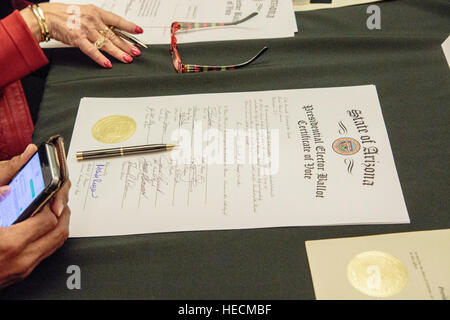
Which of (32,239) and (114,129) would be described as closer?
(32,239)

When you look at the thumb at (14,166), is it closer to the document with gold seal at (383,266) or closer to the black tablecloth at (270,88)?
the black tablecloth at (270,88)

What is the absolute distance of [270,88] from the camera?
0.73m

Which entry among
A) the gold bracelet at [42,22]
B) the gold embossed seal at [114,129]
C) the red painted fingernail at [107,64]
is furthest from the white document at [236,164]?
the gold bracelet at [42,22]

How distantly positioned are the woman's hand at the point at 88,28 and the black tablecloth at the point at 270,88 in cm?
2

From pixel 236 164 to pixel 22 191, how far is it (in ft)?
0.92

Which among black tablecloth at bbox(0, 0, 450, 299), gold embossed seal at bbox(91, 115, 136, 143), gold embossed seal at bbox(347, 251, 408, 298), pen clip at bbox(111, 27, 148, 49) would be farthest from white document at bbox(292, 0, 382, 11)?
gold embossed seal at bbox(347, 251, 408, 298)

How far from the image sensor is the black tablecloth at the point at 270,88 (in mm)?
517

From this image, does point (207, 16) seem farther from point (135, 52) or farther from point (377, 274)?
point (377, 274)

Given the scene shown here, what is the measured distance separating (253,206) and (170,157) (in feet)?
0.50

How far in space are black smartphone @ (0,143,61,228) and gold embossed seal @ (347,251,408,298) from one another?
35 cm

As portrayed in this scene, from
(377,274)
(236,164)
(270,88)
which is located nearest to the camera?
(377,274)

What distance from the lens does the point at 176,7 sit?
908 millimetres

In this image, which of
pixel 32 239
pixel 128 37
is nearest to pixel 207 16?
pixel 128 37
